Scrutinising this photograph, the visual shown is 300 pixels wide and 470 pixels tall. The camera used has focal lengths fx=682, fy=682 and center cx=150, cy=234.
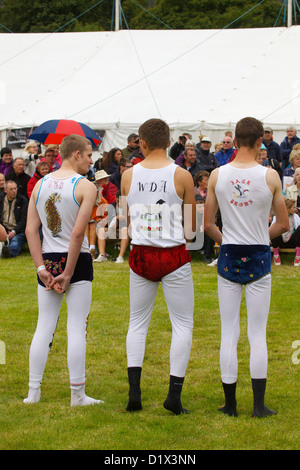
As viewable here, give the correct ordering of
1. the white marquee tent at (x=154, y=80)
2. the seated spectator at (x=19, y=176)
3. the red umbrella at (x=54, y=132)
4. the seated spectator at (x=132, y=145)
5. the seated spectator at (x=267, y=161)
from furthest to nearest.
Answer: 1. the white marquee tent at (x=154, y=80)
2. the seated spectator at (x=132, y=145)
3. the seated spectator at (x=19, y=176)
4. the seated spectator at (x=267, y=161)
5. the red umbrella at (x=54, y=132)

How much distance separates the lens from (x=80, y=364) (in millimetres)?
4723

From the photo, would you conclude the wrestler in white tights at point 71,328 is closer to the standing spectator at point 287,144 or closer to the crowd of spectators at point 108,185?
the crowd of spectators at point 108,185

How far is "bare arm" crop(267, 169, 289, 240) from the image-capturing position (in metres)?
4.38

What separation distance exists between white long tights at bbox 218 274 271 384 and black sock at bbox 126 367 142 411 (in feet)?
1.91

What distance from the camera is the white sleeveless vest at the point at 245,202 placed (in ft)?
14.3

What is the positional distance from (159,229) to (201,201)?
7.21 m

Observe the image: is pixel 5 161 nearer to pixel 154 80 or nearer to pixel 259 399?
pixel 154 80

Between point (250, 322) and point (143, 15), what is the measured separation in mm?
42150

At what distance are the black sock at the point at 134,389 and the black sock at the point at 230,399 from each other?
0.58 m

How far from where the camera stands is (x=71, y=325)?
4.70 meters

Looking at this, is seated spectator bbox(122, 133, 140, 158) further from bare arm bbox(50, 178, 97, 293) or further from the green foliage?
the green foliage

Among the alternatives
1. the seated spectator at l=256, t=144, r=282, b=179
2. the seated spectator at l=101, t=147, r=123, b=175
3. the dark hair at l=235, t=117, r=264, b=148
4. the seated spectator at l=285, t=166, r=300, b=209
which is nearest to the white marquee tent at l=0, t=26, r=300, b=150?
the seated spectator at l=256, t=144, r=282, b=179

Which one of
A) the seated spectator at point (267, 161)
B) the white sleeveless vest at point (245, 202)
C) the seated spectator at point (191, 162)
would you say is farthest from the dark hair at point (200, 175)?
the white sleeveless vest at point (245, 202)

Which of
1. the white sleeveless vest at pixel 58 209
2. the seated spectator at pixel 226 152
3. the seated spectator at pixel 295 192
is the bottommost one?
the white sleeveless vest at pixel 58 209
